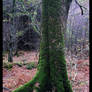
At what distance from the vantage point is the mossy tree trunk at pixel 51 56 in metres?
3.69

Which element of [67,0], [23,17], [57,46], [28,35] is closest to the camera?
[57,46]

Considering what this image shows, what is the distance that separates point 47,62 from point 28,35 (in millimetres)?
17920

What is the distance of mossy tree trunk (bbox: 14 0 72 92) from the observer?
3690 mm

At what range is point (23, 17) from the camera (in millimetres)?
19375

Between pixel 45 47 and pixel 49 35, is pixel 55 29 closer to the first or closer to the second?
pixel 49 35

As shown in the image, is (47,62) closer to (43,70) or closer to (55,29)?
(43,70)

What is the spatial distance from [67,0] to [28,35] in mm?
17241

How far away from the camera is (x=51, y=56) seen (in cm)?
382

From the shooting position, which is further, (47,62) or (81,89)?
(81,89)

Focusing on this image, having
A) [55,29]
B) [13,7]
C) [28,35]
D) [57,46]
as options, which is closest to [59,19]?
[55,29]

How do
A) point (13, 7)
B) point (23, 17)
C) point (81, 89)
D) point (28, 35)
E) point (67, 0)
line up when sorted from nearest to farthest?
point (67, 0) → point (81, 89) → point (13, 7) → point (23, 17) → point (28, 35)

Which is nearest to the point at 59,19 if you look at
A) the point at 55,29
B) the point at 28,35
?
the point at 55,29

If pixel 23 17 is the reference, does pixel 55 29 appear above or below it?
below

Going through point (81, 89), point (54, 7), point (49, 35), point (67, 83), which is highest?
point (54, 7)
